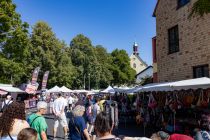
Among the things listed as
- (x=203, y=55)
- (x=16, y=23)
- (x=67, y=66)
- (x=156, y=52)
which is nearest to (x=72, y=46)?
(x=67, y=66)

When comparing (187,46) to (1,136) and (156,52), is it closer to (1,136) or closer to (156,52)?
(156,52)

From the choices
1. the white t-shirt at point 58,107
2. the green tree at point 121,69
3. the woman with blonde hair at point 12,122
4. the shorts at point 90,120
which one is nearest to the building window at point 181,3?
the shorts at point 90,120

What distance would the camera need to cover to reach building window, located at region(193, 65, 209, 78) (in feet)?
48.7

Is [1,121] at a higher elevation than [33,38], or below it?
below

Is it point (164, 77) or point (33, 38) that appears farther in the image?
point (33, 38)

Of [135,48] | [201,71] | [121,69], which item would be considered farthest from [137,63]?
[201,71]

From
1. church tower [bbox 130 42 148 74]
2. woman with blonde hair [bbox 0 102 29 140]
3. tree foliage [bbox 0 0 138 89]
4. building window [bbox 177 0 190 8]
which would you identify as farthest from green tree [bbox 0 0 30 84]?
church tower [bbox 130 42 148 74]

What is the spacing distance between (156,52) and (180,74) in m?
2.89

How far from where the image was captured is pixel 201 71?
15.2 m

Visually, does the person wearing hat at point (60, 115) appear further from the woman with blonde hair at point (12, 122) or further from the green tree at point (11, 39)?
the green tree at point (11, 39)

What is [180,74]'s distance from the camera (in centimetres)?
1656

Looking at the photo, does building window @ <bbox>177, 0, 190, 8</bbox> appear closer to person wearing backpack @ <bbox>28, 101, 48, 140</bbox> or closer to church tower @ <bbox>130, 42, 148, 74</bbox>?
person wearing backpack @ <bbox>28, 101, 48, 140</bbox>

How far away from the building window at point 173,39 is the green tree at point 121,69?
59.2 m

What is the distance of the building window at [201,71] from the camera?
1485 cm
